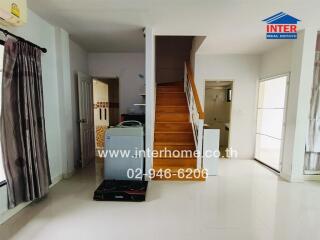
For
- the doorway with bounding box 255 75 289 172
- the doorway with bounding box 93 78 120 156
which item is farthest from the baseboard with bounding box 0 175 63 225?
the doorway with bounding box 255 75 289 172

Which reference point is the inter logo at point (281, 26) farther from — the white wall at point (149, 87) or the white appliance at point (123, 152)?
the white appliance at point (123, 152)

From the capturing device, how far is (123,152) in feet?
10.4

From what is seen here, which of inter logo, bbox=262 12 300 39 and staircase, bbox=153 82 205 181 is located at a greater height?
inter logo, bbox=262 12 300 39

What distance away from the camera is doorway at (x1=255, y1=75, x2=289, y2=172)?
13.4 feet

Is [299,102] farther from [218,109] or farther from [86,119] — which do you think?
[86,119]

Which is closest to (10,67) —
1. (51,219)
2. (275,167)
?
(51,219)

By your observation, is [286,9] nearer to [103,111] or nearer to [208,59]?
[208,59]

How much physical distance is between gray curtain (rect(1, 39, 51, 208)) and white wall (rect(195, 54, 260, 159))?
140 inches

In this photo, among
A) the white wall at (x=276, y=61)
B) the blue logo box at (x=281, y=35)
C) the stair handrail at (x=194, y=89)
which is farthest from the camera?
the white wall at (x=276, y=61)

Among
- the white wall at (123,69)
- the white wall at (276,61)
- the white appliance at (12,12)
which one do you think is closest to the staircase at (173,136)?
the white wall at (123,69)

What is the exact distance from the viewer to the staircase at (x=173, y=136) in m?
3.39

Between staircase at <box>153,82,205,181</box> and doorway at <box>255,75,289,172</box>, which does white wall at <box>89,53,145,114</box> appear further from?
doorway at <box>255,75,289,172</box>

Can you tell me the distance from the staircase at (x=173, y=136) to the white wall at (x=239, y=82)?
0.75 metres

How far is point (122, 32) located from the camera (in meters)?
3.36
